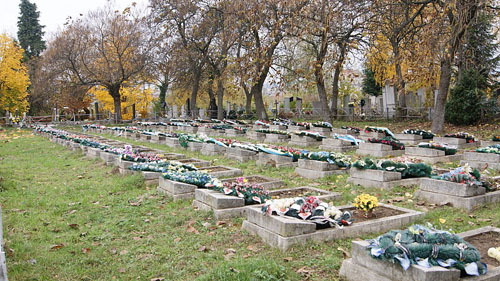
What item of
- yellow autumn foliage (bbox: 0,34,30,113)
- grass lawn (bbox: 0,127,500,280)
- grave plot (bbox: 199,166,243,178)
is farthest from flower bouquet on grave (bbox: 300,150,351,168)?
yellow autumn foliage (bbox: 0,34,30,113)

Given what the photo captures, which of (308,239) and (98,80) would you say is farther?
(98,80)

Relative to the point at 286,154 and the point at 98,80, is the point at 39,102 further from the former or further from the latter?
the point at 286,154

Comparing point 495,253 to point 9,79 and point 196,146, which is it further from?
point 9,79

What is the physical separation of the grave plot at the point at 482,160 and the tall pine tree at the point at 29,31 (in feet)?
203

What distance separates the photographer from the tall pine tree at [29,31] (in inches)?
2346

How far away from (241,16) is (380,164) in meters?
18.3

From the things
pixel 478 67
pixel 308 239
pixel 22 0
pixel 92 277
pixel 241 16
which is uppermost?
pixel 22 0

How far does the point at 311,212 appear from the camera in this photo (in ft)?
17.8

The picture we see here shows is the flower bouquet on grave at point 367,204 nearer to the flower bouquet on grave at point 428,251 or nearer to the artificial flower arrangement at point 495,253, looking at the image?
the flower bouquet on grave at point 428,251

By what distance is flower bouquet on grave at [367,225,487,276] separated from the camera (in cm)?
370

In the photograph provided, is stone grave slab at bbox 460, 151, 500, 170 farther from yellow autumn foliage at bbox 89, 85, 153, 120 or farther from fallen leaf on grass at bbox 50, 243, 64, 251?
yellow autumn foliage at bbox 89, 85, 153, 120

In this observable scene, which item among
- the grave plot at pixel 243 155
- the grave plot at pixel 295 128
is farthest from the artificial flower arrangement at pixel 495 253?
the grave plot at pixel 295 128

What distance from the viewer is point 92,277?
491 centimetres

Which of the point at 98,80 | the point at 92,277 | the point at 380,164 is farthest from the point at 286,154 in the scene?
the point at 98,80
